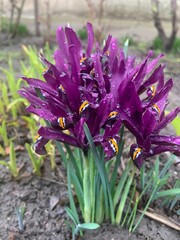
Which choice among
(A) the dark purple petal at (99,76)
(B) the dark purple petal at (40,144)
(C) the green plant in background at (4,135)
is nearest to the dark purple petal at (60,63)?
(A) the dark purple petal at (99,76)

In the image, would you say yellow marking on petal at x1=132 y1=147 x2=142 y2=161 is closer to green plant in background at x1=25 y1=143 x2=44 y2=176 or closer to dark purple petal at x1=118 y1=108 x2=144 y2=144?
dark purple petal at x1=118 y1=108 x2=144 y2=144

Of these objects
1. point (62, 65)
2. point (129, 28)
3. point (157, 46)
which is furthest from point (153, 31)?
point (62, 65)

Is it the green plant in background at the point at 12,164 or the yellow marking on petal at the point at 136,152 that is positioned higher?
the yellow marking on petal at the point at 136,152

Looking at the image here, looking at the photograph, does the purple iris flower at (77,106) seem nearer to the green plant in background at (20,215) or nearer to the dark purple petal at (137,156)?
the dark purple petal at (137,156)

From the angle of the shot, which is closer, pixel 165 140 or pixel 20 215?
pixel 165 140

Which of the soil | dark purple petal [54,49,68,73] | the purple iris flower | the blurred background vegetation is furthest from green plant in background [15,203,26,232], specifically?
the blurred background vegetation

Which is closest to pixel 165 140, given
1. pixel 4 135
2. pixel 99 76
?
pixel 99 76

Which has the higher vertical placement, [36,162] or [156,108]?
[156,108]

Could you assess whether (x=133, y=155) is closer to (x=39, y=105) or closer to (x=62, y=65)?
(x=39, y=105)

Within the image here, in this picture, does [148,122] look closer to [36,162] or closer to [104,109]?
[104,109]
